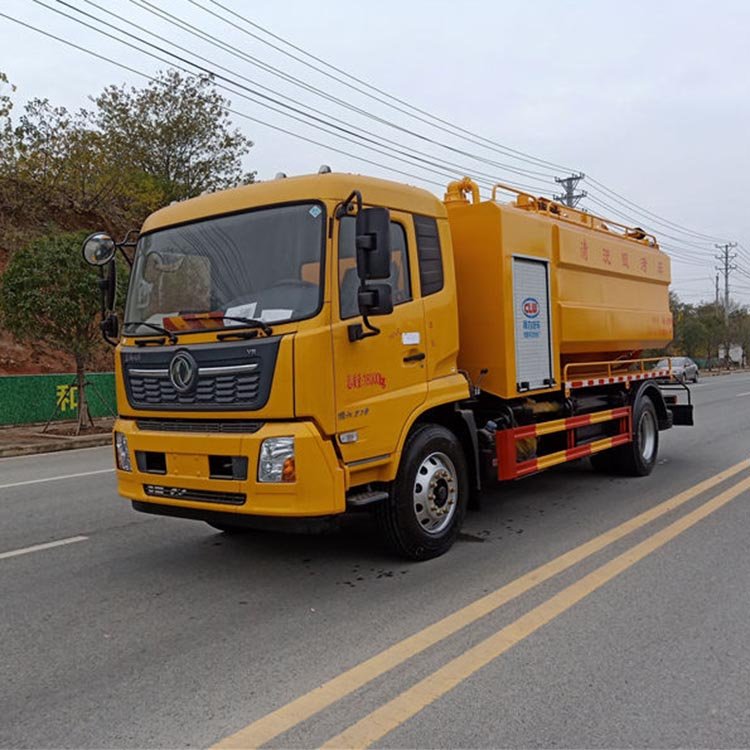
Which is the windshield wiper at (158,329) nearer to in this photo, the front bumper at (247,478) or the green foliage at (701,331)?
the front bumper at (247,478)

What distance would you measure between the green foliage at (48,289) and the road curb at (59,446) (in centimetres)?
236

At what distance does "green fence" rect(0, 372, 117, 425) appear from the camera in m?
15.9

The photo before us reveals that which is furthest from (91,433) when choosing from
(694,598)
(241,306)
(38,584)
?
(694,598)

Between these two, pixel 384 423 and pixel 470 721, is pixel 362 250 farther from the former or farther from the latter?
pixel 470 721

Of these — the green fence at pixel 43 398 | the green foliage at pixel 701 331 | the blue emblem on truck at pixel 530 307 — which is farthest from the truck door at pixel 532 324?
the green foliage at pixel 701 331

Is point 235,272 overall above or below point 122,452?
above

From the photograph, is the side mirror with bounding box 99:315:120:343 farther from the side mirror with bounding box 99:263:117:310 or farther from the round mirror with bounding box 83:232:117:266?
the round mirror with bounding box 83:232:117:266

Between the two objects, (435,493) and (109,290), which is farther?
(109,290)

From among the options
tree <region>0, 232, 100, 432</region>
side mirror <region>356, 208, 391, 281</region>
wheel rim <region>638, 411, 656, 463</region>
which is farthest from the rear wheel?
tree <region>0, 232, 100, 432</region>

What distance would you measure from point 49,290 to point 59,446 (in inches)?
124

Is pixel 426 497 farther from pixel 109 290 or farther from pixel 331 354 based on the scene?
pixel 109 290

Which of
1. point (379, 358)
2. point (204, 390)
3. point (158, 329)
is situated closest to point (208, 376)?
point (204, 390)

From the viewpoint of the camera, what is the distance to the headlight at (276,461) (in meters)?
4.34

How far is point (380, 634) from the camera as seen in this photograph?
13.0 feet
